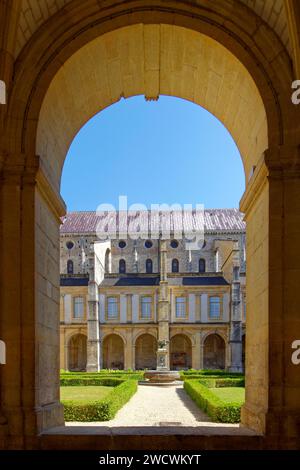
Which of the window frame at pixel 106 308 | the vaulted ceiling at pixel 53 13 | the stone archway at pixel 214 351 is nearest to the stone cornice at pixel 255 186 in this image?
the vaulted ceiling at pixel 53 13

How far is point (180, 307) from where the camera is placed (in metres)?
43.3

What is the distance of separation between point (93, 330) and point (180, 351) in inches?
307

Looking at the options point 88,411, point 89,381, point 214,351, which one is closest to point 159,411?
point 88,411

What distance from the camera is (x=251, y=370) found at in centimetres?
721

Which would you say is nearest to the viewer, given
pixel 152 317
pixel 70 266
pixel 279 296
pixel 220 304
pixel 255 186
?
pixel 279 296

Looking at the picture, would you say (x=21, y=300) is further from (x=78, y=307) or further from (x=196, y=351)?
(x=78, y=307)

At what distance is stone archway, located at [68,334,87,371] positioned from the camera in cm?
4450

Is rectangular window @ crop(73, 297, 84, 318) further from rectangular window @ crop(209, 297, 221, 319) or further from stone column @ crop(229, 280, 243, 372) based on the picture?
stone column @ crop(229, 280, 243, 372)

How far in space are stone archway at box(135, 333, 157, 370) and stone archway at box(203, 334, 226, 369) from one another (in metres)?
4.45

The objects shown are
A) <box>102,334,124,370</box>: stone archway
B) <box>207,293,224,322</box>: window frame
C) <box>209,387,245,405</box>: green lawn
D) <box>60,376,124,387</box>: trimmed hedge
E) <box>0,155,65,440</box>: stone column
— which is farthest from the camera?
<box>102,334,124,370</box>: stone archway

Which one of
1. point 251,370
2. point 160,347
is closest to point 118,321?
point 160,347

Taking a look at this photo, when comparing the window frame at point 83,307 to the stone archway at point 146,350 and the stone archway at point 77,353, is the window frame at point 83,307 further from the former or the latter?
the stone archway at point 146,350

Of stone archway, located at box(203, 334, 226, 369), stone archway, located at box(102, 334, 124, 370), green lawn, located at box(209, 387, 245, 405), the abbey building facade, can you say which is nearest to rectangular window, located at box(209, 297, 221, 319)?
the abbey building facade

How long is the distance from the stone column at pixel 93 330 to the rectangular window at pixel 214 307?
9582 mm
